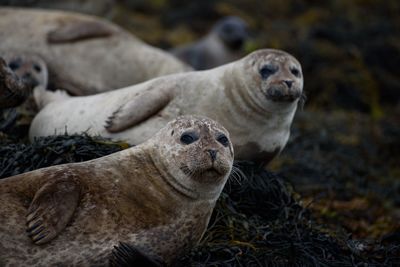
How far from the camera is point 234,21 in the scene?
14156 millimetres

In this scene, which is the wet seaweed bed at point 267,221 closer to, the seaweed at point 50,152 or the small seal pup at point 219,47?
the seaweed at point 50,152

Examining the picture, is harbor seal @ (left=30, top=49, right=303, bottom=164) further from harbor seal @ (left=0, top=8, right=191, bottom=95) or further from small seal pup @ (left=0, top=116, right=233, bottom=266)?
harbor seal @ (left=0, top=8, right=191, bottom=95)

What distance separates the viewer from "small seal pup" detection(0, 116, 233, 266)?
4422mm

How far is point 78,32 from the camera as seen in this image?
920 centimetres

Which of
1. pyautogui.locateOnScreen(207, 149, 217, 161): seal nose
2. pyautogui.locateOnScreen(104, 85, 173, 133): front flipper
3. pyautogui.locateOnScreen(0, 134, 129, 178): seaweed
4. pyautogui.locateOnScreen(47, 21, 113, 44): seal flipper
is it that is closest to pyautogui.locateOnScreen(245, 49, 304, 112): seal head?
pyautogui.locateOnScreen(104, 85, 173, 133): front flipper

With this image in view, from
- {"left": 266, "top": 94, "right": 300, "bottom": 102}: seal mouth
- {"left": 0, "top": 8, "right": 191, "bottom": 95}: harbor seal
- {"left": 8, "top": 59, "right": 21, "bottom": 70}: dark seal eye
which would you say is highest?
{"left": 266, "top": 94, "right": 300, "bottom": 102}: seal mouth

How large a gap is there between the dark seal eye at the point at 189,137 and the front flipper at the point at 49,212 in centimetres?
77

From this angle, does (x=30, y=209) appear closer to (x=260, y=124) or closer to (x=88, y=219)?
(x=88, y=219)

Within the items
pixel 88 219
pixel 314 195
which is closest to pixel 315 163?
pixel 314 195

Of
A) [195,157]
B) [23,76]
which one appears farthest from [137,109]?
[23,76]

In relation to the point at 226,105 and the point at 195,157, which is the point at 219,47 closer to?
the point at 226,105

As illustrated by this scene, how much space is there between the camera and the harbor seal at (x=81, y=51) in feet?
29.2

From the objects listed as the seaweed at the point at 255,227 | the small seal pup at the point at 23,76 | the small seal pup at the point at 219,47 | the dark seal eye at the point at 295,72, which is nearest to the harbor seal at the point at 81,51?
→ the small seal pup at the point at 23,76

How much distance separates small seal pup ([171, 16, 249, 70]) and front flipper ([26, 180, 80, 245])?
8418 mm
